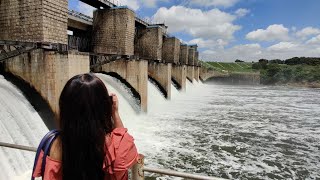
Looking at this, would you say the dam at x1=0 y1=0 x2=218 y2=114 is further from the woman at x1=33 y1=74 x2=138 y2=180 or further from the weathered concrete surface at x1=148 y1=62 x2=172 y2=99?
the woman at x1=33 y1=74 x2=138 y2=180

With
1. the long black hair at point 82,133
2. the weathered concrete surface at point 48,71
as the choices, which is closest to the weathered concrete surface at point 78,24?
the weathered concrete surface at point 48,71

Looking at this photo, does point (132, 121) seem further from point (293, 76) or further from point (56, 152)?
point (293, 76)

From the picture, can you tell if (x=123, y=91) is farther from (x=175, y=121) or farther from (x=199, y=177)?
(x=199, y=177)

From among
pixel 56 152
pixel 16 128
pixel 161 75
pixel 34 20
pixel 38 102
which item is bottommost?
pixel 16 128

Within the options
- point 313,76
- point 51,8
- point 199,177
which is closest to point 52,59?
point 51,8

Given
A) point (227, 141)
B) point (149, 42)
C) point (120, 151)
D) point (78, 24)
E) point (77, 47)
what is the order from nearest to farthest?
point (120, 151) < point (227, 141) < point (77, 47) < point (78, 24) < point (149, 42)

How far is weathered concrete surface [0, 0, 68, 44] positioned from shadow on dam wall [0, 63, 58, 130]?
150 centimetres

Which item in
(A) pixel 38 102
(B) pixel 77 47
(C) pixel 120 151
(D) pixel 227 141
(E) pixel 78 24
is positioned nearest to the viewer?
(C) pixel 120 151

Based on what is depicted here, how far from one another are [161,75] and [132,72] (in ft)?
20.2

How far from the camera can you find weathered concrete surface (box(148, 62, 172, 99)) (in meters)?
22.1

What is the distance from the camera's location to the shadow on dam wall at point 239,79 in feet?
191

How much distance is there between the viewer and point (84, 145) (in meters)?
1.44

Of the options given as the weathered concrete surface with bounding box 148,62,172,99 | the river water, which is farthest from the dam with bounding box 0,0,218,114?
the river water

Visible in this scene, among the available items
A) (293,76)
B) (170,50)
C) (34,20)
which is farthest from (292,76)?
(34,20)
